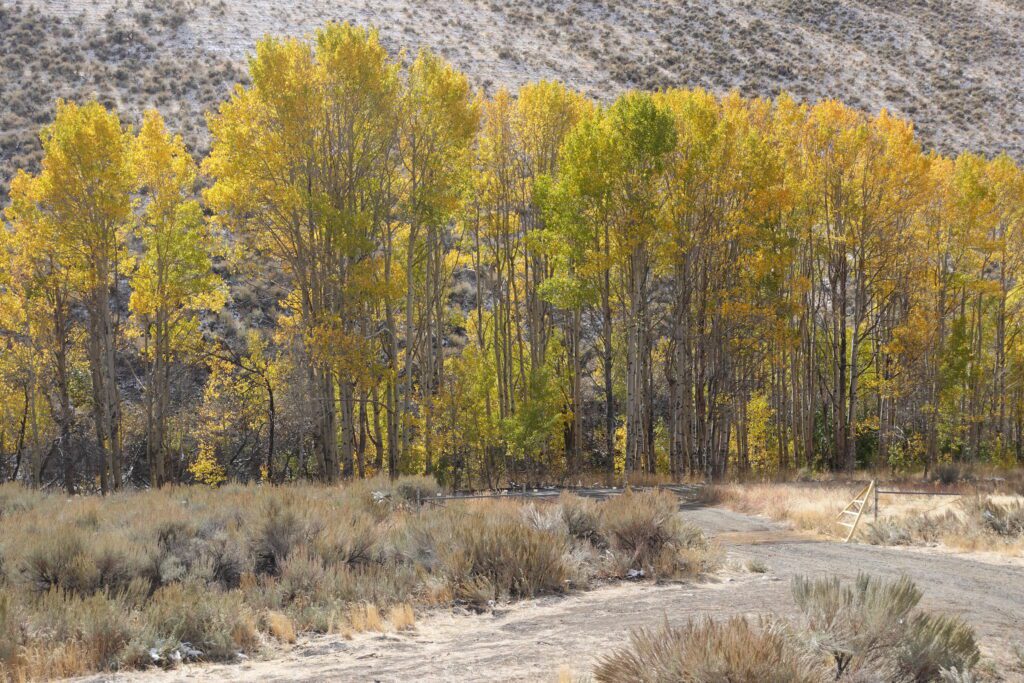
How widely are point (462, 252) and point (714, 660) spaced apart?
27.0 metres

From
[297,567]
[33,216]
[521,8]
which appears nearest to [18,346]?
[33,216]

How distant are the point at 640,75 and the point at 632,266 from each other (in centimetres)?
4963

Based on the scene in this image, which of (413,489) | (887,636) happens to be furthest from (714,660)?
(413,489)

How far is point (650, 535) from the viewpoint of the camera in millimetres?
11906

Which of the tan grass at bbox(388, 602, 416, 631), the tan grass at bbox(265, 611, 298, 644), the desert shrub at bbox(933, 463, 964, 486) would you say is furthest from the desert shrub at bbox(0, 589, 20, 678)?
the desert shrub at bbox(933, 463, 964, 486)

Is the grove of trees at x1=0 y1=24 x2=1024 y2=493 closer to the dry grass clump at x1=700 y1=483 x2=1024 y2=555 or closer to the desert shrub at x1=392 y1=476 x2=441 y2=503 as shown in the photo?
the desert shrub at x1=392 y1=476 x2=441 y2=503

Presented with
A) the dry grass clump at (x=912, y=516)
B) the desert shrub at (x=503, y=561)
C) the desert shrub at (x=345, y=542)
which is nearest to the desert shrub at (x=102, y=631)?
the desert shrub at (x=345, y=542)

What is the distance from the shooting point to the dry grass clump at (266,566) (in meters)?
7.39

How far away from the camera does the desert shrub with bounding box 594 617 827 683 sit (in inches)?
199

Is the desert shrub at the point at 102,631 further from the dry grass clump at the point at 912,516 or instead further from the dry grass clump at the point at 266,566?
the dry grass clump at the point at 912,516

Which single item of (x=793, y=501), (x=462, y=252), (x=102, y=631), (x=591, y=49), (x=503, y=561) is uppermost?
(x=591, y=49)

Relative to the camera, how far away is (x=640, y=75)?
70000 millimetres

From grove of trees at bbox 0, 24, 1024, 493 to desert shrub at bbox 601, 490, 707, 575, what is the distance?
10951 millimetres

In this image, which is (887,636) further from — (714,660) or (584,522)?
(584,522)
